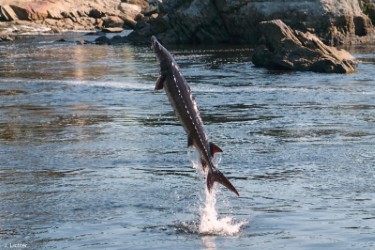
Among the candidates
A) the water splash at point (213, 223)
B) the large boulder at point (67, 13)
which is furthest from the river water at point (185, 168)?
the large boulder at point (67, 13)

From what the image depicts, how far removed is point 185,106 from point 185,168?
4503mm

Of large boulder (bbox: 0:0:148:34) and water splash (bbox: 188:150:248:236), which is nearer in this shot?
water splash (bbox: 188:150:248:236)

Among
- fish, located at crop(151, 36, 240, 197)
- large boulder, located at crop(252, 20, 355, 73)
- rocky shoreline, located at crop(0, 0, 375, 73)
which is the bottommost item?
rocky shoreline, located at crop(0, 0, 375, 73)

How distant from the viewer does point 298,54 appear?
1132 inches

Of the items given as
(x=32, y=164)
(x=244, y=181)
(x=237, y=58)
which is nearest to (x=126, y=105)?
(x=32, y=164)

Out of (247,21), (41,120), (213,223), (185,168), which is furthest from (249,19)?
(213,223)

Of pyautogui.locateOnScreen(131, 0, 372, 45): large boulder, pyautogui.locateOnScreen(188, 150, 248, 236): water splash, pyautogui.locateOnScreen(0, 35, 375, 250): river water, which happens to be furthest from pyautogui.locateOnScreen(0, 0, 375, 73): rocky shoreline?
pyautogui.locateOnScreen(188, 150, 248, 236): water splash

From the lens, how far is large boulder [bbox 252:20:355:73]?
27.8 m

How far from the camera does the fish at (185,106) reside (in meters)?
8.38

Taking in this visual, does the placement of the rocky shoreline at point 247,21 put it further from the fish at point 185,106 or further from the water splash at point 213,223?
the fish at point 185,106

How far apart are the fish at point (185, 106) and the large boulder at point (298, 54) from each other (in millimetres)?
19567

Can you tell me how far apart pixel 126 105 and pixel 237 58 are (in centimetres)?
1579

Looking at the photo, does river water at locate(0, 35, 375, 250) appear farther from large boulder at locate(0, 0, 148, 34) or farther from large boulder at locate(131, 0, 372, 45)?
large boulder at locate(0, 0, 148, 34)

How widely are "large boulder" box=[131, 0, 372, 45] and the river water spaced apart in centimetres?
1735
